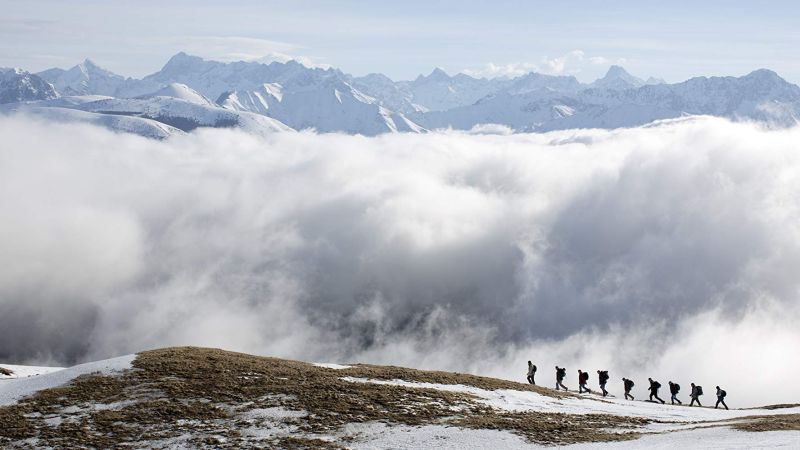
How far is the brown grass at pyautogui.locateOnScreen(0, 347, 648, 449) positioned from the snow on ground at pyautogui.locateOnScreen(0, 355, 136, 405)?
0.90 metres

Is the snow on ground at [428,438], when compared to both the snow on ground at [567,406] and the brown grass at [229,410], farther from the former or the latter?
the snow on ground at [567,406]

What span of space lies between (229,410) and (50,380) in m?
13.0

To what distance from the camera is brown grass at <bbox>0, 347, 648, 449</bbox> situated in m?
34.4

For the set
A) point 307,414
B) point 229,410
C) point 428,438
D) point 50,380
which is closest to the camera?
point 428,438

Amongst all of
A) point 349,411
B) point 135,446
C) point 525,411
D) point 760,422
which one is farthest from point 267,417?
point 760,422

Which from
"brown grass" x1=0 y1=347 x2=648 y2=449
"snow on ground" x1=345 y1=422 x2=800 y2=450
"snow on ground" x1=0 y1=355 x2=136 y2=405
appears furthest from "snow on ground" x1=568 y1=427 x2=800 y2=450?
"snow on ground" x1=0 y1=355 x2=136 y2=405

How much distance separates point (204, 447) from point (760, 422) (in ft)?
97.3

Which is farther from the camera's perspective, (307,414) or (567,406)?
(567,406)

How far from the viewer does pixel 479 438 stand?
34875mm

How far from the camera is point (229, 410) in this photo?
3812 centimetres

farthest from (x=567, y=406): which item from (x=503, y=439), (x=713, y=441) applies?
(x=713, y=441)

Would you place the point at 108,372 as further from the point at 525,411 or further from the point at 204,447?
the point at 525,411

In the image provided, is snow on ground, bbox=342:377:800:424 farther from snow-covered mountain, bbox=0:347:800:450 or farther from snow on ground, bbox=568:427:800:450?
snow on ground, bbox=568:427:800:450

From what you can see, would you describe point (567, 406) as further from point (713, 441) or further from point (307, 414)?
point (307, 414)
